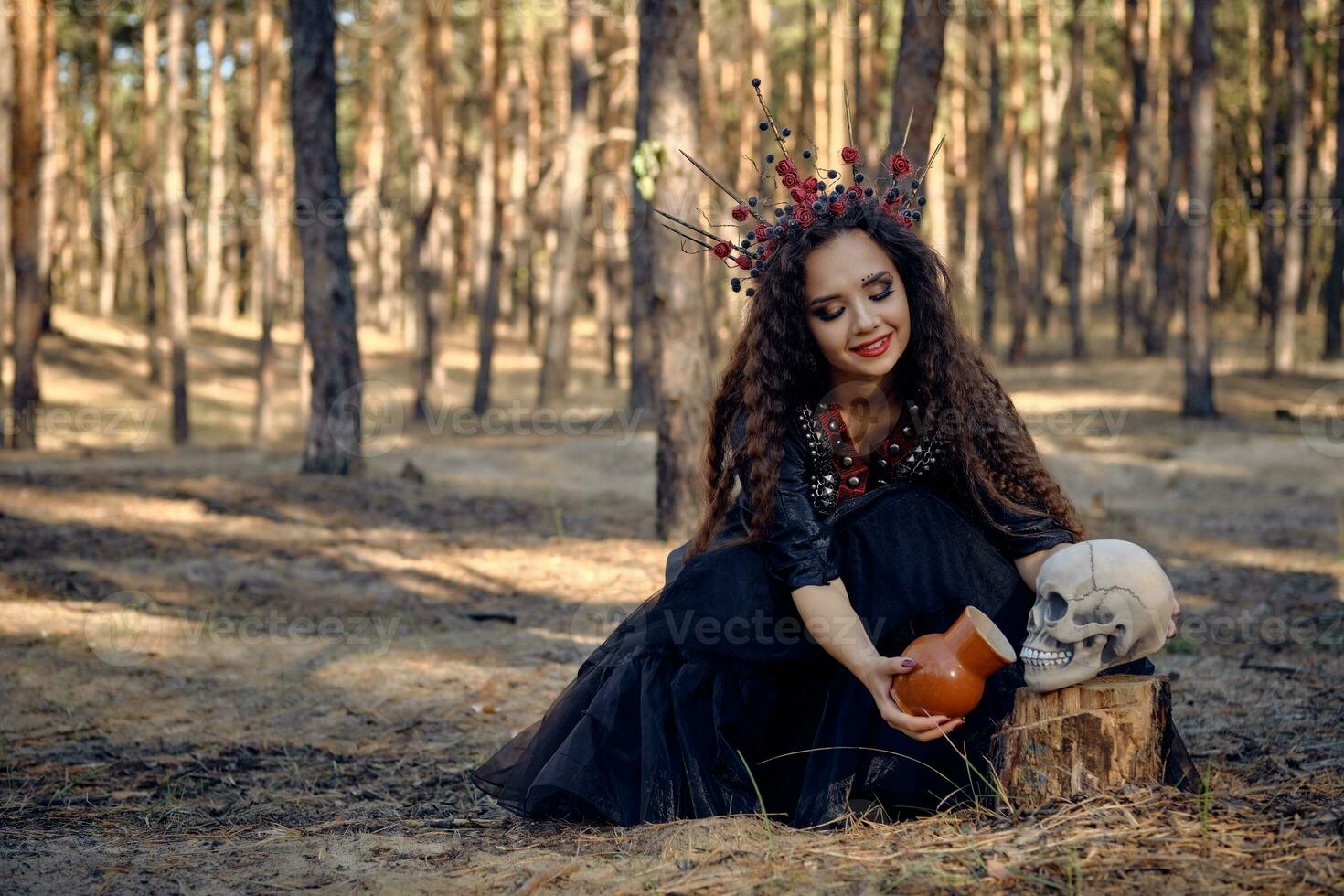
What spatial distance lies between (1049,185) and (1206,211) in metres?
9.75

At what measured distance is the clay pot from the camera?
2895 millimetres

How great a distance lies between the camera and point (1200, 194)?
47.5 feet

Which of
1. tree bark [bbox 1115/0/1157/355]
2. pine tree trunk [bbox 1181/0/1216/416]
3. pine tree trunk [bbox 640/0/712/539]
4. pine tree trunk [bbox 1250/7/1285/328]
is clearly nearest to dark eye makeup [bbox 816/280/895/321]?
pine tree trunk [bbox 640/0/712/539]

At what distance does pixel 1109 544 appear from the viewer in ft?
9.79

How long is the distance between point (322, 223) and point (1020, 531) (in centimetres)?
918

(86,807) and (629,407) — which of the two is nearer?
(86,807)

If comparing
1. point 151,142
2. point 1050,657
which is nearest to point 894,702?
point 1050,657

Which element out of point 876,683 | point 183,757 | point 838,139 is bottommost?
point 183,757

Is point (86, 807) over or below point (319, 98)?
below

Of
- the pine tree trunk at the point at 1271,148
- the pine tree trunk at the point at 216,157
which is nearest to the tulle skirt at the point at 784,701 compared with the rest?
the pine tree trunk at the point at 216,157

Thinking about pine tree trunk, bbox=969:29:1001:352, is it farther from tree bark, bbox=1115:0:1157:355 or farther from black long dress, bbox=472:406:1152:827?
black long dress, bbox=472:406:1152:827

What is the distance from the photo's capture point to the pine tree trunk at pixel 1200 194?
14445 millimetres

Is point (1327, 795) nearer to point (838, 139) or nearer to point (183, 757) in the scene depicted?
point (183, 757)

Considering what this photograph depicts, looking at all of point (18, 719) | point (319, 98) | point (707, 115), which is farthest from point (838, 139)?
point (18, 719)
